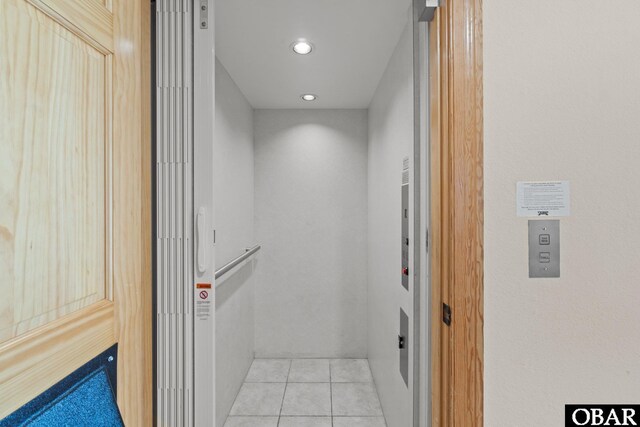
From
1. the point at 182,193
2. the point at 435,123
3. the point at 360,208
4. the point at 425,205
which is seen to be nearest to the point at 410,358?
the point at 425,205

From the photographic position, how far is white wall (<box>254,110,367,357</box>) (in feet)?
10.6

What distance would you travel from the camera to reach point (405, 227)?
177 centimetres

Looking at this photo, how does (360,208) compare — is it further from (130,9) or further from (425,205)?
(130,9)

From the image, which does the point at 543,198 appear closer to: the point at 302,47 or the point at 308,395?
the point at 302,47

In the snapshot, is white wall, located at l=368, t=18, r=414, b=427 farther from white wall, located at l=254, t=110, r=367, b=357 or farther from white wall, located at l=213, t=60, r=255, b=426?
white wall, located at l=213, t=60, r=255, b=426

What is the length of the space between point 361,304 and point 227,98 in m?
2.08

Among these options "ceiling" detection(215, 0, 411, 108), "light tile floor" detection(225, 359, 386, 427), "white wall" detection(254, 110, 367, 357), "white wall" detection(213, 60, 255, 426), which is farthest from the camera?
"white wall" detection(254, 110, 367, 357)

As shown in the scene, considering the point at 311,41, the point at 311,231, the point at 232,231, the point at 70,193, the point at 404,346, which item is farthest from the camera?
the point at 311,231

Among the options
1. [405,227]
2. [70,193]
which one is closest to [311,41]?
[405,227]

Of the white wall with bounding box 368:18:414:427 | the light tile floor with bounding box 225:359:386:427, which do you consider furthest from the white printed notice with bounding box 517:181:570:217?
the light tile floor with bounding box 225:359:386:427

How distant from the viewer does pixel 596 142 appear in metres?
0.98

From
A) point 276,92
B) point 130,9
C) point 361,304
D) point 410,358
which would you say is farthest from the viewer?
point 361,304

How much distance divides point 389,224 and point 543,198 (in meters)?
1.22

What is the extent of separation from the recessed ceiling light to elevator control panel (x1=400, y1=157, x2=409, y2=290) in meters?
0.86
